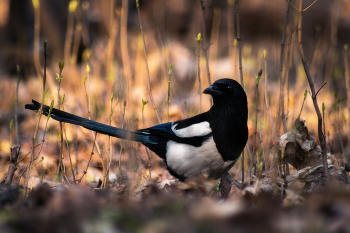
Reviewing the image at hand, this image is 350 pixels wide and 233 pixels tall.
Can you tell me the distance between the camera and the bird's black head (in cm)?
240

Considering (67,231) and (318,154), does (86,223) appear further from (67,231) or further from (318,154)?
(318,154)

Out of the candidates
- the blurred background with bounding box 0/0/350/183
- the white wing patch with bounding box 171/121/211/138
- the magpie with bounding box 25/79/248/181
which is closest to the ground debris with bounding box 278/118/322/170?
the magpie with bounding box 25/79/248/181

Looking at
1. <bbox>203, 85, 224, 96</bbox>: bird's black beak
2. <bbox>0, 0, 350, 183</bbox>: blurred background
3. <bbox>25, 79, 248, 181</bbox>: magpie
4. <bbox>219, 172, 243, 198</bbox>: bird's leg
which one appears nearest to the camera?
<bbox>219, 172, 243, 198</bbox>: bird's leg

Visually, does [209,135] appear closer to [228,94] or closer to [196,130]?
[196,130]

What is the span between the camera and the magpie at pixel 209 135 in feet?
7.45

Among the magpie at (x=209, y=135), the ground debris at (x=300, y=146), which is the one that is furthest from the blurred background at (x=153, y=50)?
the ground debris at (x=300, y=146)

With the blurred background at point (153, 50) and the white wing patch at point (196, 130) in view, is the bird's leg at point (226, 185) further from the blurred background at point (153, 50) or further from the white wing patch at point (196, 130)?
the blurred background at point (153, 50)

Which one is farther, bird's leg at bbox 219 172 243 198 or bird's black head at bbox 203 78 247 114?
bird's black head at bbox 203 78 247 114

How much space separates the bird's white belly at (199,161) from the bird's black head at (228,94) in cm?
28

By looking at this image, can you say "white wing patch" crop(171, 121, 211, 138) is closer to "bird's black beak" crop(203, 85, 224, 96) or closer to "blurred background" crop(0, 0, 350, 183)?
"bird's black beak" crop(203, 85, 224, 96)

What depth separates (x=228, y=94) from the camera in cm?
242

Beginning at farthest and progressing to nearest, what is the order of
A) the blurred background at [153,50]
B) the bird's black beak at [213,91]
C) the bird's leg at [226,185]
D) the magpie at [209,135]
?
the blurred background at [153,50]
the bird's black beak at [213,91]
the magpie at [209,135]
the bird's leg at [226,185]

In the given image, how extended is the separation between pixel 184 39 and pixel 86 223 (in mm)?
6221

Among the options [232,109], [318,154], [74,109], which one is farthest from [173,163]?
[74,109]
